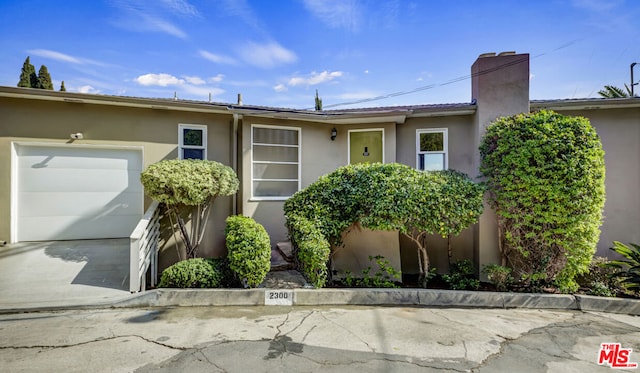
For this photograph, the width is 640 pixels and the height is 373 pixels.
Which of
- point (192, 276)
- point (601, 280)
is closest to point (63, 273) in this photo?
point (192, 276)

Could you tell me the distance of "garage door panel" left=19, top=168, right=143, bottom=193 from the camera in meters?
6.43

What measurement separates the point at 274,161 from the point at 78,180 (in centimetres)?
447

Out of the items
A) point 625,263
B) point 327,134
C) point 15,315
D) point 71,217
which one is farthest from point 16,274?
point 625,263

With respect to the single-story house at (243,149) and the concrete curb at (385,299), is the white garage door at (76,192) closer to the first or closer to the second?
the single-story house at (243,149)

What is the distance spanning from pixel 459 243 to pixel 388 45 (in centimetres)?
748

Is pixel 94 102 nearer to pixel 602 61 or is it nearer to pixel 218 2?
pixel 218 2

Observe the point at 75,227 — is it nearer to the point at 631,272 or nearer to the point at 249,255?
the point at 249,255

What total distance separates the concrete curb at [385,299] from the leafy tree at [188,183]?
5.19 ft

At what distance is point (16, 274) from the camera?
199 inches

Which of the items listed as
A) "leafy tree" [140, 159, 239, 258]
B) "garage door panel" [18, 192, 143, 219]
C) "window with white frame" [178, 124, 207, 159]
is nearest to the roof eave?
"window with white frame" [178, 124, 207, 159]

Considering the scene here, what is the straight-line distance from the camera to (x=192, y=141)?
7.14 m

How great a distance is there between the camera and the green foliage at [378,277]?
5.70 m

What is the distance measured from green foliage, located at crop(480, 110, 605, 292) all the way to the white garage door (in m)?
8.11

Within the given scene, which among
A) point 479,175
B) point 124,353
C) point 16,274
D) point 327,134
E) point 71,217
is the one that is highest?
point 327,134
